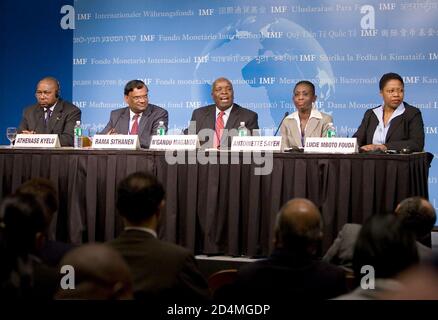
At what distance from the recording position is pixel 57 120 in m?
5.78

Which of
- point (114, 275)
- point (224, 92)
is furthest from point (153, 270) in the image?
point (224, 92)

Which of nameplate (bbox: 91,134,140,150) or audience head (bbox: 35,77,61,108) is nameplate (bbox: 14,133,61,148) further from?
audience head (bbox: 35,77,61,108)

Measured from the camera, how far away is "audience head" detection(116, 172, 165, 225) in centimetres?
250

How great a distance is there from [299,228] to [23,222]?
0.87 meters

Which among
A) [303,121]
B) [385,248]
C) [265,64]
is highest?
[265,64]

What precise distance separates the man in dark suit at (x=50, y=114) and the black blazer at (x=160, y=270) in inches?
138

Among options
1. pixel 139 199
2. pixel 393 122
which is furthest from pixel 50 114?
pixel 139 199

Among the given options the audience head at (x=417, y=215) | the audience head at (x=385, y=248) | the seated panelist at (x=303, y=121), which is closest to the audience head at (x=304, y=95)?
the seated panelist at (x=303, y=121)

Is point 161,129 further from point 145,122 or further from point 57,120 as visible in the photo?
point 57,120

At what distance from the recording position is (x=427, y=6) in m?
6.32

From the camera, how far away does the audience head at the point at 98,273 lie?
62.3 inches

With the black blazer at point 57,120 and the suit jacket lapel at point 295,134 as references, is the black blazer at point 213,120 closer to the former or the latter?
the suit jacket lapel at point 295,134

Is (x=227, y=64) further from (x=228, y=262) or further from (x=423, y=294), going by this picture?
(x=423, y=294)

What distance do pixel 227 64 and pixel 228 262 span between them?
2.97 metres
